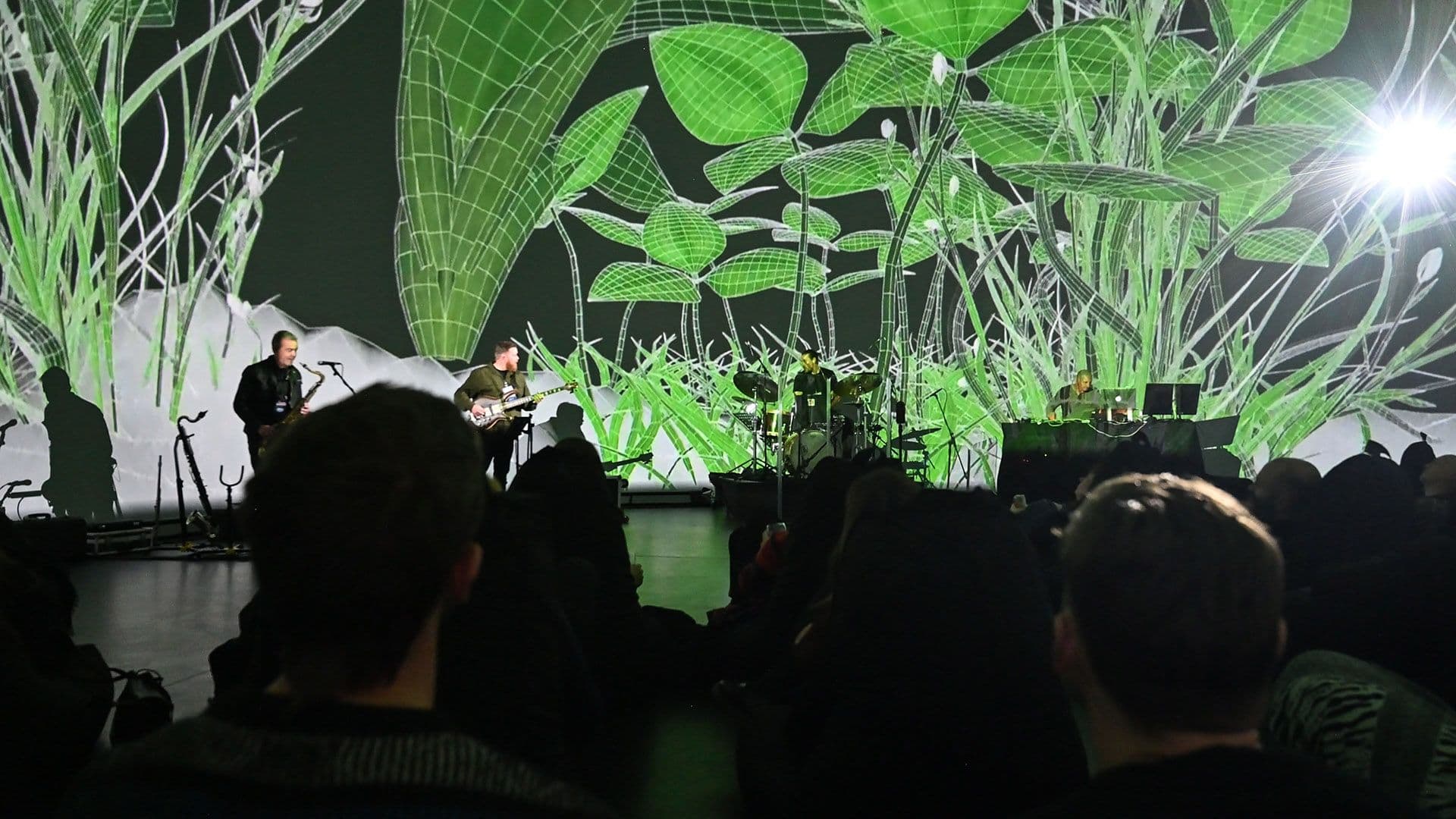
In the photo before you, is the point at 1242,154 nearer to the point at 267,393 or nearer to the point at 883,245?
the point at 883,245

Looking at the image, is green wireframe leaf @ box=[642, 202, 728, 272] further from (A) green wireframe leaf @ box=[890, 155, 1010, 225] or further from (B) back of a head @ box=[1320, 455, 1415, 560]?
(B) back of a head @ box=[1320, 455, 1415, 560]

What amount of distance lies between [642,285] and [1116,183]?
13.3ft


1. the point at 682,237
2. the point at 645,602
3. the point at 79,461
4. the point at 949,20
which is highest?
the point at 949,20

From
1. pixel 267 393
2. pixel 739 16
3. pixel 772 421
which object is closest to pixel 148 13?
pixel 267 393

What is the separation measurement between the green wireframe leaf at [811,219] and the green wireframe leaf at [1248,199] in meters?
3.24

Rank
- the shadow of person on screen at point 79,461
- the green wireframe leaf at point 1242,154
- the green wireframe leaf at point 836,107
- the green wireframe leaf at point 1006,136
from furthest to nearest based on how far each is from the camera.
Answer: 1. the green wireframe leaf at point 836,107
2. the green wireframe leaf at point 1006,136
3. the green wireframe leaf at point 1242,154
4. the shadow of person on screen at point 79,461

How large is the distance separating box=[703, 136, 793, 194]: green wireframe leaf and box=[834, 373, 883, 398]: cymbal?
225 centimetres

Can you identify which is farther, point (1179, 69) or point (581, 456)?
point (1179, 69)

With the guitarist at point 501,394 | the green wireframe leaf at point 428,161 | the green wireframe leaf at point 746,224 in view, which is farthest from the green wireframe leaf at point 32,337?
the green wireframe leaf at point 746,224

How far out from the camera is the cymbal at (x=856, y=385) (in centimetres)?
795

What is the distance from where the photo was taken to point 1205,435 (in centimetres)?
686

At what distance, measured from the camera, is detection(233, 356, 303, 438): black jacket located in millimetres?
5945

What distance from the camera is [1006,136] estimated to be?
862 cm

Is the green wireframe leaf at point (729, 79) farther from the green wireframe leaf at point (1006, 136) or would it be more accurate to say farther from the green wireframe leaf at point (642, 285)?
the green wireframe leaf at point (1006, 136)
